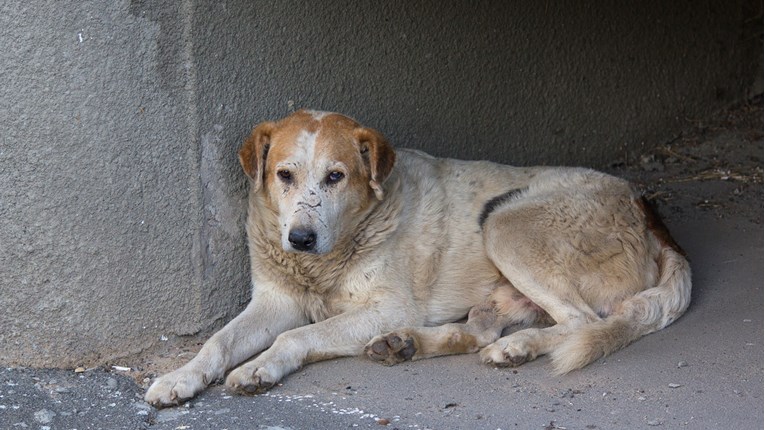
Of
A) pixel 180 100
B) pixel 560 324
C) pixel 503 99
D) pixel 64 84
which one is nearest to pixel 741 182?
pixel 503 99

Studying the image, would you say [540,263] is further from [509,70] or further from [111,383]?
[111,383]

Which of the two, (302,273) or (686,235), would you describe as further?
(686,235)

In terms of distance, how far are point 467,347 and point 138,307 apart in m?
1.59

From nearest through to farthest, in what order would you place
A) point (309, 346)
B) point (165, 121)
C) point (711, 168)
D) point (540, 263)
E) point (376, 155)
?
point (165, 121) → point (309, 346) → point (376, 155) → point (540, 263) → point (711, 168)

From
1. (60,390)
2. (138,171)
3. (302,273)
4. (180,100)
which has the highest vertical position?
(180,100)

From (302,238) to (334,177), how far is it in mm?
410

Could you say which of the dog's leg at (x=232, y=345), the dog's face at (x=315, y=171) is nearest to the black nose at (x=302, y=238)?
the dog's face at (x=315, y=171)

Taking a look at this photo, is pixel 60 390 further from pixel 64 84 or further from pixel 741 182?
pixel 741 182

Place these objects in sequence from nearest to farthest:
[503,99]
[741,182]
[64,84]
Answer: [64,84], [503,99], [741,182]

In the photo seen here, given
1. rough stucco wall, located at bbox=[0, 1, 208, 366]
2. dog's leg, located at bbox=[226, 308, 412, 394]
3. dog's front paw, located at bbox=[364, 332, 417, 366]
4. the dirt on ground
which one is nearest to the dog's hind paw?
dog's front paw, located at bbox=[364, 332, 417, 366]

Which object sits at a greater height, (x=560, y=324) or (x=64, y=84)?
(x=64, y=84)

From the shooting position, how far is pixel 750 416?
416 centimetres

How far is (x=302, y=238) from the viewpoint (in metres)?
4.59

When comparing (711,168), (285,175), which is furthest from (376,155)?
(711,168)
